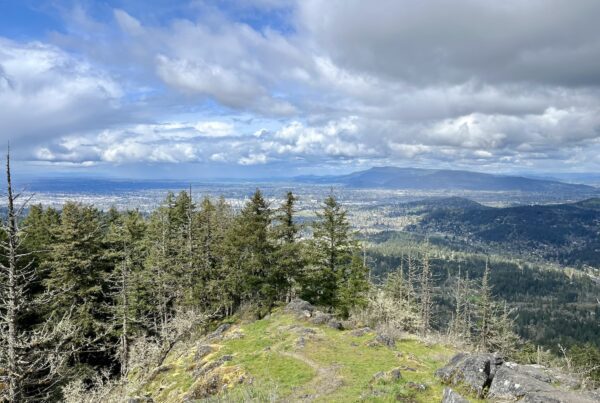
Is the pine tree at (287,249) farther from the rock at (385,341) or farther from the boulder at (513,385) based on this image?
the boulder at (513,385)

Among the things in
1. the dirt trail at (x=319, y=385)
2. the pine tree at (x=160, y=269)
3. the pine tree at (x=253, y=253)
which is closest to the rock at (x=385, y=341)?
the dirt trail at (x=319, y=385)

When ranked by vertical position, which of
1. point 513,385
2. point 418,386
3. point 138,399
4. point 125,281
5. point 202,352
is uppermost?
point 513,385

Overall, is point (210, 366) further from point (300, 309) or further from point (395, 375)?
point (395, 375)

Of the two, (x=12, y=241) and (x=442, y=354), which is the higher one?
(x=12, y=241)

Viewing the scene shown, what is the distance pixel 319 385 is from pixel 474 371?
8.67 meters

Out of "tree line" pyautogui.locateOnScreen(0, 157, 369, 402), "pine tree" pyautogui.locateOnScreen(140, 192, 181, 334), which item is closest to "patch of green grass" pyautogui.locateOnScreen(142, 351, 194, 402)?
"tree line" pyautogui.locateOnScreen(0, 157, 369, 402)

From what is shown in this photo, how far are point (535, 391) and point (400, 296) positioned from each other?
55.9 metres

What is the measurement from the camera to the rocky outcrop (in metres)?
15.1

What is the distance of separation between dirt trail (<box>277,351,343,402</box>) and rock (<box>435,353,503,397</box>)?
19.6 feet

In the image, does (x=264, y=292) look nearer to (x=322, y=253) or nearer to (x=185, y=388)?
(x=322, y=253)

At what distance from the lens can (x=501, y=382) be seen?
17.2m

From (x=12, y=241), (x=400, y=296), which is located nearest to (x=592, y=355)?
(x=400, y=296)

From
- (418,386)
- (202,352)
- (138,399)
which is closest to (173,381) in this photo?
(202,352)

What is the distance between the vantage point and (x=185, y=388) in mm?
25906
